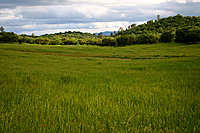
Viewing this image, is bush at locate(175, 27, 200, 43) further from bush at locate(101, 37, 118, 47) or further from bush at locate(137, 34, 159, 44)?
bush at locate(101, 37, 118, 47)

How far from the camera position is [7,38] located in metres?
108

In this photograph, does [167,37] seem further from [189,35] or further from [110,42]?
[110,42]

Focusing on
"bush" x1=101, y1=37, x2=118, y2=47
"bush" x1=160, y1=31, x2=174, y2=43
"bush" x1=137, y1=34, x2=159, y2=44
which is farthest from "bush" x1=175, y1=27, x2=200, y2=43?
"bush" x1=101, y1=37, x2=118, y2=47

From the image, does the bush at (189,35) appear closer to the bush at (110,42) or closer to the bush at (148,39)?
the bush at (148,39)

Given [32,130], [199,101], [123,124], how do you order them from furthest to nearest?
[199,101] < [123,124] < [32,130]

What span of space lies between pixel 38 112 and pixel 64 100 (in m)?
1.57

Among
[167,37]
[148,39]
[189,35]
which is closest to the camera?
[189,35]

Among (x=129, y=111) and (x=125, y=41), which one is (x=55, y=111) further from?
(x=125, y=41)

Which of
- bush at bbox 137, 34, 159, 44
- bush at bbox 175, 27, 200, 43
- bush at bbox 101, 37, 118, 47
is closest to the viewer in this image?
bush at bbox 175, 27, 200, 43

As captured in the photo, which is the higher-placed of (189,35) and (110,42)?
(189,35)

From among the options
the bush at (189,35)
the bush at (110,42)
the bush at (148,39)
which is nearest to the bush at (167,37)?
the bush at (148,39)

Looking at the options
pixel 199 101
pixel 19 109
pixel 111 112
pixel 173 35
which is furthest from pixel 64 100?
pixel 173 35

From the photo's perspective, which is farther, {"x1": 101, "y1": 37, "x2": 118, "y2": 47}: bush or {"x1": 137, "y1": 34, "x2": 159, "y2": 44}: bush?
{"x1": 101, "y1": 37, "x2": 118, "y2": 47}: bush

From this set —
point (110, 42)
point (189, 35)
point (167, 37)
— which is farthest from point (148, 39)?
point (189, 35)
